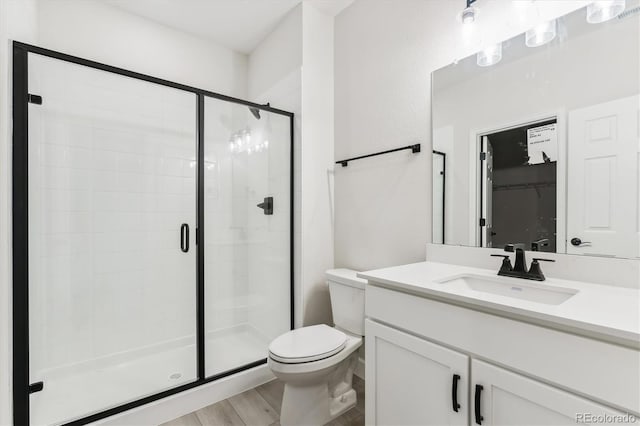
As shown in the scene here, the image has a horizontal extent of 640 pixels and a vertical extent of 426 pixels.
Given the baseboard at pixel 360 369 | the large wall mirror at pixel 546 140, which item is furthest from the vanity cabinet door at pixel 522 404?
the baseboard at pixel 360 369

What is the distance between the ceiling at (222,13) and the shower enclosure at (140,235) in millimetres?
729

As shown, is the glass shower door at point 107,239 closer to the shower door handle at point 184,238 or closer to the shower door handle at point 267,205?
the shower door handle at point 184,238

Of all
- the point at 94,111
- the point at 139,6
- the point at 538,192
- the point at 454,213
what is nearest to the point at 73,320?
the point at 94,111

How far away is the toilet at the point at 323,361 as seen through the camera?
147 cm

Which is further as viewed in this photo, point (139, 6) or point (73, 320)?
point (139, 6)

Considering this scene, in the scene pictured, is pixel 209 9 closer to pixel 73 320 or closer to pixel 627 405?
pixel 73 320

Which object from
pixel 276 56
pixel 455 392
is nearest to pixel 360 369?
pixel 455 392

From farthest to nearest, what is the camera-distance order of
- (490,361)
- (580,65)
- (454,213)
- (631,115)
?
(454,213) → (580,65) → (631,115) → (490,361)

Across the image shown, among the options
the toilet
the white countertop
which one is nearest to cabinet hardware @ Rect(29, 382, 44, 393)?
the toilet

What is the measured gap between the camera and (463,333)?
3.26 feet

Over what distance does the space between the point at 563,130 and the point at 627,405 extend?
960 mm

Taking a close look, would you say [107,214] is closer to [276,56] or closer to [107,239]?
[107,239]

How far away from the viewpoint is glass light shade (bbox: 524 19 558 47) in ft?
4.01

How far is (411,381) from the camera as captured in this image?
3.80ft
